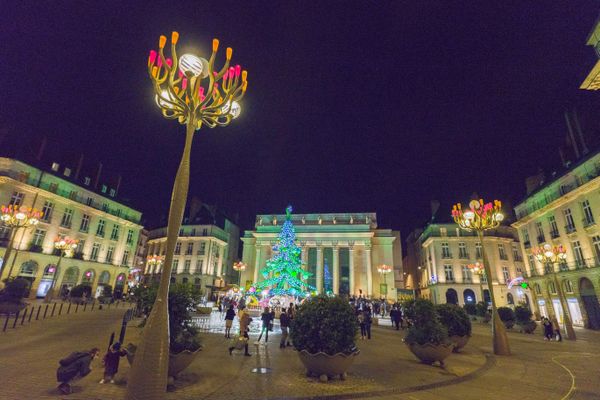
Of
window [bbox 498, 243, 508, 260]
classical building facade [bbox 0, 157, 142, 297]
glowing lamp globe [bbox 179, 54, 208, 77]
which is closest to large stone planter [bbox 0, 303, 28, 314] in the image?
classical building facade [bbox 0, 157, 142, 297]

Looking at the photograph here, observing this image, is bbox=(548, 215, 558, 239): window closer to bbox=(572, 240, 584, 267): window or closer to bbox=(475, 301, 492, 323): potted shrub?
bbox=(572, 240, 584, 267): window

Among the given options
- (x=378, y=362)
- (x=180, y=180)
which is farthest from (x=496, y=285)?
(x=180, y=180)

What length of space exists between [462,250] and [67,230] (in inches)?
2288

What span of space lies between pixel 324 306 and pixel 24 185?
122 feet

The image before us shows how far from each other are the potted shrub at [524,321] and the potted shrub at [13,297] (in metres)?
34.0

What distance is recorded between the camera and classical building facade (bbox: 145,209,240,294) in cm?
5262

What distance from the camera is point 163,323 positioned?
186 inches

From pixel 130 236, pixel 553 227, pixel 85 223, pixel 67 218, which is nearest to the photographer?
pixel 553 227

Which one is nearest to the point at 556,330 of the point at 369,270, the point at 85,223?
the point at 369,270


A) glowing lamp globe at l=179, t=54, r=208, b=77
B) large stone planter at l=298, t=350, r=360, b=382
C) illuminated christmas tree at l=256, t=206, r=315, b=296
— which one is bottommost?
large stone planter at l=298, t=350, r=360, b=382

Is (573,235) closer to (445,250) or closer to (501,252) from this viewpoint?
(501,252)

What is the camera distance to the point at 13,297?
16.4 metres

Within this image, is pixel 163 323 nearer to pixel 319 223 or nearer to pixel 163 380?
pixel 163 380

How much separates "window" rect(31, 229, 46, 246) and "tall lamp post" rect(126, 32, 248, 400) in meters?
35.6
